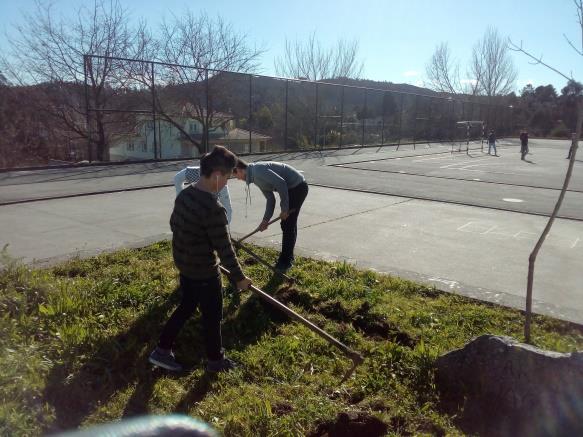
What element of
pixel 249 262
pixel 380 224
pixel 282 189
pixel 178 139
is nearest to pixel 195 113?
pixel 178 139

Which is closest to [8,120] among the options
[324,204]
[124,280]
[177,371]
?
[324,204]

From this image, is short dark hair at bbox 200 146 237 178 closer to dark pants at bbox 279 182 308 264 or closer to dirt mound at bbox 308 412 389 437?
dirt mound at bbox 308 412 389 437

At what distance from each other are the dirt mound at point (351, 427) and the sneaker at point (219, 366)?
866mm

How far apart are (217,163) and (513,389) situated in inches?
85.2

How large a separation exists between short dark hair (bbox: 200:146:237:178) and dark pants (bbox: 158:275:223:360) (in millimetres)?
709

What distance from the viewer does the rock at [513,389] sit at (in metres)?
2.59

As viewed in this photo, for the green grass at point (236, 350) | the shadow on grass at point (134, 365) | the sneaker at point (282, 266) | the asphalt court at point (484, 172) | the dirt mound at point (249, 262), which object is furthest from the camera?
the asphalt court at point (484, 172)

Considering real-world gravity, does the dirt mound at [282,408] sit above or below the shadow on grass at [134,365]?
below

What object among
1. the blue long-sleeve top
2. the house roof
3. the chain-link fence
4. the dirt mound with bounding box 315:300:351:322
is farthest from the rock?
the house roof

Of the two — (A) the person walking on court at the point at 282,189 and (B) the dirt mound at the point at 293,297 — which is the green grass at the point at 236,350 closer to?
(B) the dirt mound at the point at 293,297

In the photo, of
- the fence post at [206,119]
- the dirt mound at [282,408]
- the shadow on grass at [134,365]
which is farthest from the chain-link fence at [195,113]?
the dirt mound at [282,408]

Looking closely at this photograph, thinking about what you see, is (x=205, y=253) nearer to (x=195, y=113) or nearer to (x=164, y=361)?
(x=164, y=361)

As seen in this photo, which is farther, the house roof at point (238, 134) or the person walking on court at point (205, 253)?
the house roof at point (238, 134)

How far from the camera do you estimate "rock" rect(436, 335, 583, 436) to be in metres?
2.59
